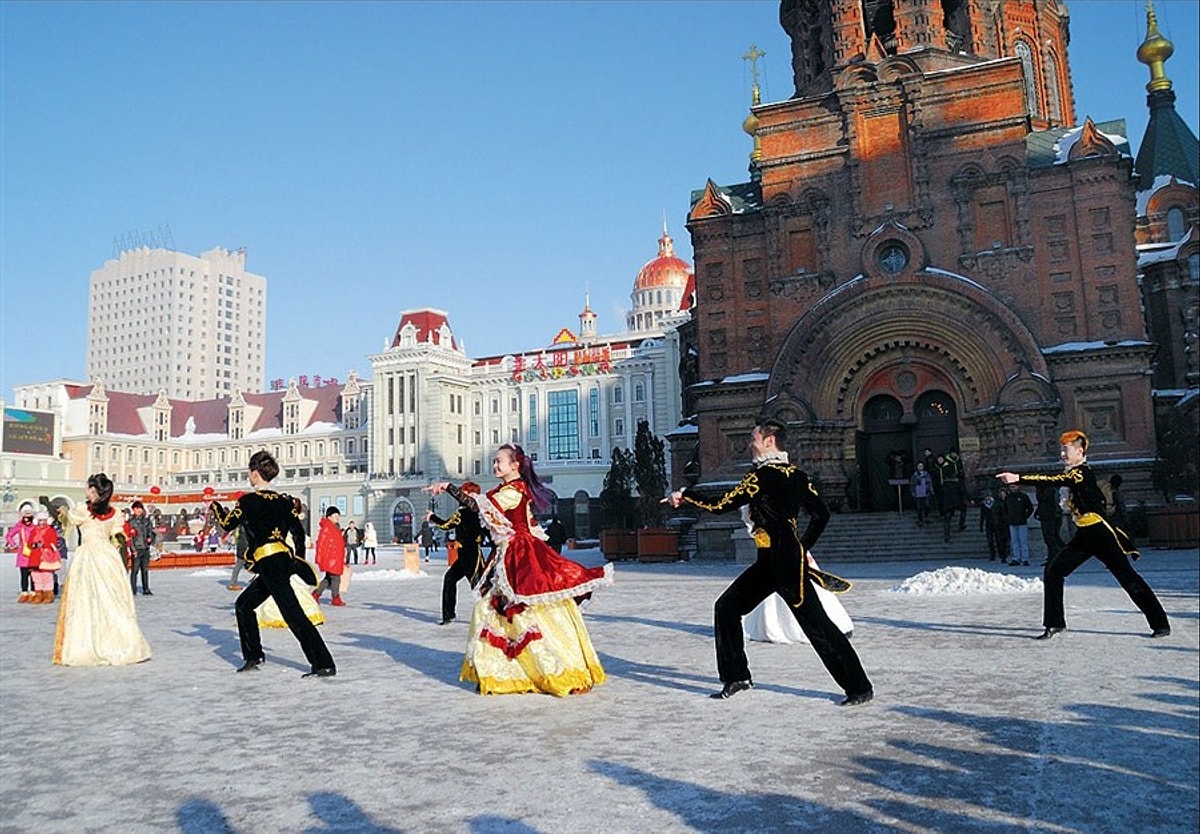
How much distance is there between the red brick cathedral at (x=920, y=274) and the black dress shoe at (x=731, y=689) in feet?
67.2

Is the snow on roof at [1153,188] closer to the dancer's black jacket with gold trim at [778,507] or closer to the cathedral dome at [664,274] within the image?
the dancer's black jacket with gold trim at [778,507]

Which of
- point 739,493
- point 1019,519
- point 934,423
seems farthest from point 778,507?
point 934,423

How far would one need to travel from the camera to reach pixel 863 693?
671 cm

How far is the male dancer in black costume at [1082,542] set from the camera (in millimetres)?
9219

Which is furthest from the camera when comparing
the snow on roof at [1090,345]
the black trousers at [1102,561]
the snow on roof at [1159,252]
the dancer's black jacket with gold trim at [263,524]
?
the snow on roof at [1159,252]

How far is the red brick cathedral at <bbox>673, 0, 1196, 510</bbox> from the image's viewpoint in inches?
1023

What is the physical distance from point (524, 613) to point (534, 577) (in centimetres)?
30

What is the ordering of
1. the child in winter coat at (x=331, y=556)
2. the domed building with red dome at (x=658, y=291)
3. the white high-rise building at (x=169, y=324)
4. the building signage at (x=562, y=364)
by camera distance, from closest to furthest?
the child in winter coat at (x=331, y=556) < the building signage at (x=562, y=364) < the domed building with red dome at (x=658, y=291) < the white high-rise building at (x=169, y=324)

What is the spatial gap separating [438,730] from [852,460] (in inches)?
932

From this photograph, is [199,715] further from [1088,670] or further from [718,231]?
[718,231]

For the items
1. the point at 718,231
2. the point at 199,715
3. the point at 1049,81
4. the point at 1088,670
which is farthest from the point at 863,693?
the point at 1049,81

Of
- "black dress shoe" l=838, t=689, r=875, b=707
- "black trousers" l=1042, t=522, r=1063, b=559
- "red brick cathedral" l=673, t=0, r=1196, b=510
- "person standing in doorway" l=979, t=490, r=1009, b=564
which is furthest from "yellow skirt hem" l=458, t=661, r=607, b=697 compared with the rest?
"red brick cathedral" l=673, t=0, r=1196, b=510

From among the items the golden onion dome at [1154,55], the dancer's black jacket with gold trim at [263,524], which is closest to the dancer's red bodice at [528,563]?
the dancer's black jacket with gold trim at [263,524]

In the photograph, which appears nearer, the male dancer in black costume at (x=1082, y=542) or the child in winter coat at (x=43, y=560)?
the male dancer in black costume at (x=1082, y=542)
